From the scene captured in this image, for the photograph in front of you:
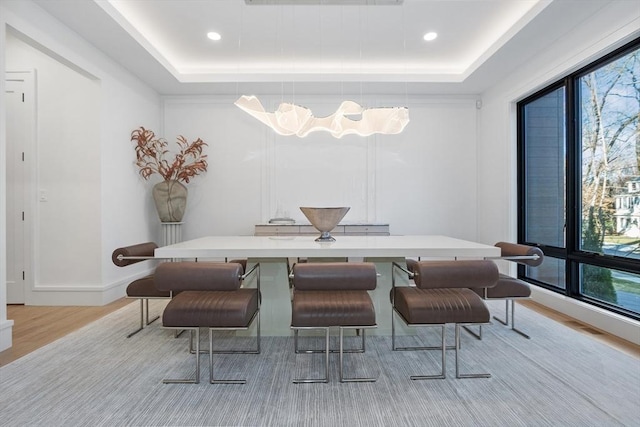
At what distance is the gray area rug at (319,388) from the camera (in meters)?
1.70

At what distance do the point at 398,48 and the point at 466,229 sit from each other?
9.60 feet

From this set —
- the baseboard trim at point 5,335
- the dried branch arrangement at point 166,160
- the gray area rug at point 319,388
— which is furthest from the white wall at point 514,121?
the baseboard trim at point 5,335

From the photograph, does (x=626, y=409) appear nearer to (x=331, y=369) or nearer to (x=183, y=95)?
(x=331, y=369)

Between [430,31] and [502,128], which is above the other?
[430,31]

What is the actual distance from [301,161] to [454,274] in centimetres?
374

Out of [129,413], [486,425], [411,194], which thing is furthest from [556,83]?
[129,413]

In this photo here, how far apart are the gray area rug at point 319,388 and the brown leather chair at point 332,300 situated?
22cm

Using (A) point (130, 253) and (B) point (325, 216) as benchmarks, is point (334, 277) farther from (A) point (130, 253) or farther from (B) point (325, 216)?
(A) point (130, 253)

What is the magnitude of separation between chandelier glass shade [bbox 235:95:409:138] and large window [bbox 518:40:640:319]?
1892mm

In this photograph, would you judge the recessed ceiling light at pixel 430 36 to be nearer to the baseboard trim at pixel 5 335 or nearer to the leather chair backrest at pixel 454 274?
the leather chair backrest at pixel 454 274

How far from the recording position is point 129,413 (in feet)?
5.73

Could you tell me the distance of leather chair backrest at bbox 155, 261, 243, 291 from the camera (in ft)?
5.93

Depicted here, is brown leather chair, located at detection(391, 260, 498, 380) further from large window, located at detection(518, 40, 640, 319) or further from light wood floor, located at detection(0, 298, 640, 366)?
large window, located at detection(518, 40, 640, 319)

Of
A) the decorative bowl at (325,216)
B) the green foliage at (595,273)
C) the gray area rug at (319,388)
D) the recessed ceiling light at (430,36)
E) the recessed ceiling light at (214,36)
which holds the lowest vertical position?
the gray area rug at (319,388)
